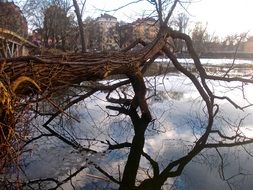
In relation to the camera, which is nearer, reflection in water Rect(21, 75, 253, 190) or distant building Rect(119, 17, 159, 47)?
reflection in water Rect(21, 75, 253, 190)

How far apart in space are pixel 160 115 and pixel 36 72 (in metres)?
6.61

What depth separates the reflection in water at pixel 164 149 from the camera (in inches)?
243

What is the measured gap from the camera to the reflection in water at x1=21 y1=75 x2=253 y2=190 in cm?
617

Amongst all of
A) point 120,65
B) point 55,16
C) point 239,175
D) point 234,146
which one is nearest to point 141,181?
point 239,175

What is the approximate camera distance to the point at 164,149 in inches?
303

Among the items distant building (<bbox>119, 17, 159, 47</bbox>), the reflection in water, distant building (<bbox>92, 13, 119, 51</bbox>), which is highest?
distant building (<bbox>92, 13, 119, 51</bbox>)

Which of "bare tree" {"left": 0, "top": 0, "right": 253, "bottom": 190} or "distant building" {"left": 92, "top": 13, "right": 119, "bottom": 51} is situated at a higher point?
"distant building" {"left": 92, "top": 13, "right": 119, "bottom": 51}

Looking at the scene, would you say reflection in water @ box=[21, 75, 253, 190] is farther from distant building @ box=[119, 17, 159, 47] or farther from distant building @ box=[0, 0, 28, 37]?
distant building @ box=[0, 0, 28, 37]

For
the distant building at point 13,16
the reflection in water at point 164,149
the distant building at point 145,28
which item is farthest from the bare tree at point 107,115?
the distant building at point 13,16

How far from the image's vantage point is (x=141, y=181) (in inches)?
237

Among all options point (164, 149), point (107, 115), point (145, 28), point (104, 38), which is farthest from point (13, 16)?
point (104, 38)

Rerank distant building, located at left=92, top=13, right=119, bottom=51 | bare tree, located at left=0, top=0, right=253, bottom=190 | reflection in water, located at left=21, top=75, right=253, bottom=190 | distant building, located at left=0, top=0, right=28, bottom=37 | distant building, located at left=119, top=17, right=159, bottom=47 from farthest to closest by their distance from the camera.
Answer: distant building, located at left=92, top=13, right=119, bottom=51
distant building, located at left=0, top=0, right=28, bottom=37
distant building, located at left=119, top=17, right=159, bottom=47
reflection in water, located at left=21, top=75, right=253, bottom=190
bare tree, located at left=0, top=0, right=253, bottom=190

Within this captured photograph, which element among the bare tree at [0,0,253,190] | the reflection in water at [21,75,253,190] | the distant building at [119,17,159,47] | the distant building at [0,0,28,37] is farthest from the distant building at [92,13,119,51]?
the bare tree at [0,0,253,190]

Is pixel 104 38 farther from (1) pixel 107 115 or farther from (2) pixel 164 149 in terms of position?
(2) pixel 164 149
